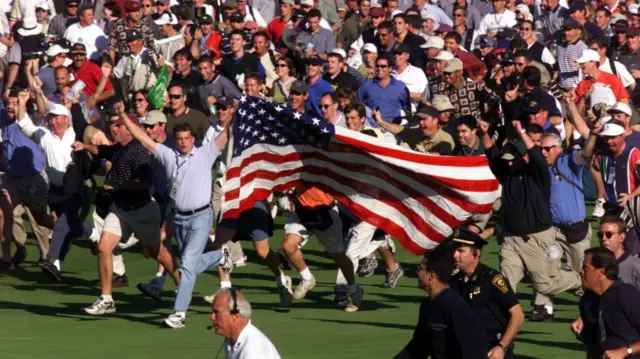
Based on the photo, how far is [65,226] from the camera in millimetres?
19125

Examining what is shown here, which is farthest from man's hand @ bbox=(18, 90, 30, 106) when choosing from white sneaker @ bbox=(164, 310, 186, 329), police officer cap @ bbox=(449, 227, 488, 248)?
police officer cap @ bbox=(449, 227, 488, 248)

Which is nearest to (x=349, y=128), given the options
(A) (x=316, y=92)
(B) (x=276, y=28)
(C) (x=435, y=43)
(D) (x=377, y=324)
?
(D) (x=377, y=324)

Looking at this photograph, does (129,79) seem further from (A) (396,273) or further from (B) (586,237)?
(B) (586,237)

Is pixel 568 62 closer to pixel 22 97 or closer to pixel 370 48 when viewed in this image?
pixel 370 48

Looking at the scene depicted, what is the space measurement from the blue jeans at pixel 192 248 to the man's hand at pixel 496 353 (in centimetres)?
554

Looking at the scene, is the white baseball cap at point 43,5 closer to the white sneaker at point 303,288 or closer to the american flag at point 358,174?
the white sneaker at point 303,288

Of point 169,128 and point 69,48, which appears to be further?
point 69,48

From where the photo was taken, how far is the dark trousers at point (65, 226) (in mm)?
19094

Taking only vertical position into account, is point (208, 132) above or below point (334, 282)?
above

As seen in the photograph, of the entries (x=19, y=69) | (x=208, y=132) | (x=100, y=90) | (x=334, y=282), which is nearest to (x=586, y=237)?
(x=334, y=282)

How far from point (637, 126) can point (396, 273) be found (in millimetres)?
3406

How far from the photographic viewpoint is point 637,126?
18578 mm

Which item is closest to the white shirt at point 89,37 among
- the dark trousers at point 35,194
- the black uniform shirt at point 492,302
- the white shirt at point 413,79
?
the white shirt at point 413,79

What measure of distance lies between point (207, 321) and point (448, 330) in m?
6.77
